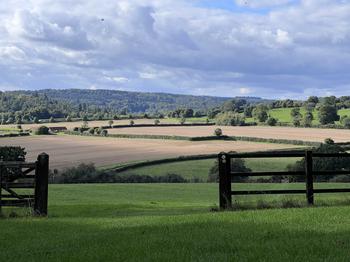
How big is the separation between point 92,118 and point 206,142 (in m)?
75.0

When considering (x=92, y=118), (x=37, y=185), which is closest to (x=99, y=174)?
(x=37, y=185)

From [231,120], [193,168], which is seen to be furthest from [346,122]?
[193,168]

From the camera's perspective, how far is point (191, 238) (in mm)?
9578

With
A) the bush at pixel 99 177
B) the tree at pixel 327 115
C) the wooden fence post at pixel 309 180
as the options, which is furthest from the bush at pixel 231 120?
the wooden fence post at pixel 309 180

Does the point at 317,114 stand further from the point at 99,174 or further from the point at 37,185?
the point at 37,185

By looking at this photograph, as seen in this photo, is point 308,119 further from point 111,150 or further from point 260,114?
point 111,150

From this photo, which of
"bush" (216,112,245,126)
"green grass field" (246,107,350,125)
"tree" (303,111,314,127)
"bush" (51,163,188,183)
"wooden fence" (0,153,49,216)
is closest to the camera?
"wooden fence" (0,153,49,216)

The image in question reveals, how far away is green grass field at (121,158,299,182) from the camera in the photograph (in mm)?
52000

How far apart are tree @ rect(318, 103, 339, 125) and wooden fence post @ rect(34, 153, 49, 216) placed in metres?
109

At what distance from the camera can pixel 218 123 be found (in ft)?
432

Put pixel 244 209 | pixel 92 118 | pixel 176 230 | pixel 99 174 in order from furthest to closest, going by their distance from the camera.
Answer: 1. pixel 92 118
2. pixel 99 174
3. pixel 244 209
4. pixel 176 230

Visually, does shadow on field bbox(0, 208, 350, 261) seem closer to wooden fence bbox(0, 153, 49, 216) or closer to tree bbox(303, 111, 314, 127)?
wooden fence bbox(0, 153, 49, 216)

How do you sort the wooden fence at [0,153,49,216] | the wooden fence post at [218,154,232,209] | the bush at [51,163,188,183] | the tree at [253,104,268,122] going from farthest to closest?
1. the tree at [253,104,268,122]
2. the bush at [51,163,188,183]
3. the wooden fence at [0,153,49,216]
4. the wooden fence post at [218,154,232,209]

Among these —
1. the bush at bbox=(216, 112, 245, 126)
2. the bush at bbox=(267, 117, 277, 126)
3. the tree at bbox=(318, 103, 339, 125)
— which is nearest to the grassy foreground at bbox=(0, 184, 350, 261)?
the bush at bbox=(267, 117, 277, 126)
